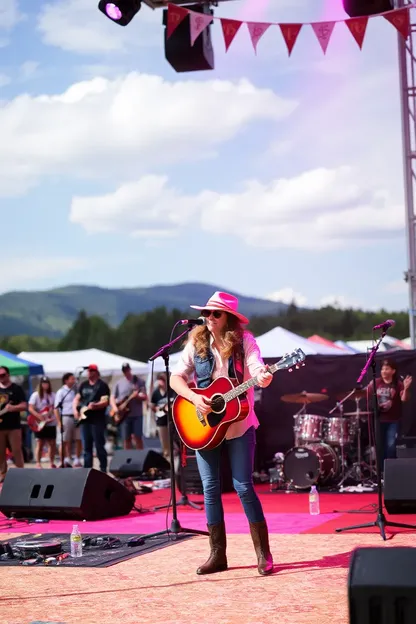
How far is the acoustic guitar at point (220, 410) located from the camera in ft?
20.2

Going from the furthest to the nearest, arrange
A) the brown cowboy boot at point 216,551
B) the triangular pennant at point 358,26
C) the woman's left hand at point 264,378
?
the triangular pennant at point 358,26 → the brown cowboy boot at point 216,551 → the woman's left hand at point 264,378

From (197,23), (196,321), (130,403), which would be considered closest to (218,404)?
(196,321)

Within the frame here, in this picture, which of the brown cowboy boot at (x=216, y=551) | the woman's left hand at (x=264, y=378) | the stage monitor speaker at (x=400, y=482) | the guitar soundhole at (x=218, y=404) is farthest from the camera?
the stage monitor speaker at (x=400, y=482)

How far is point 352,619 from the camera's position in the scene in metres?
3.31

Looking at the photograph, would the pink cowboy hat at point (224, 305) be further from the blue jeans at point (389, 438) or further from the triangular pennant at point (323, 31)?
the triangular pennant at point (323, 31)

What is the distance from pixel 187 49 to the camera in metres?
13.1

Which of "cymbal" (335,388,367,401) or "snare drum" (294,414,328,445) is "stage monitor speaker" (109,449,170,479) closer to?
"snare drum" (294,414,328,445)

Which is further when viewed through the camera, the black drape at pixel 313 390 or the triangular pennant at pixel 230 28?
the black drape at pixel 313 390

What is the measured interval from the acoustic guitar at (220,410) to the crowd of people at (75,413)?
250 inches

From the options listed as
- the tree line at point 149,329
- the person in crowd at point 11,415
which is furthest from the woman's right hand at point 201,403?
the tree line at point 149,329

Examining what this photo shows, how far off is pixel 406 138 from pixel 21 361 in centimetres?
1088

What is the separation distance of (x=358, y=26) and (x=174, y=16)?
2.45 meters

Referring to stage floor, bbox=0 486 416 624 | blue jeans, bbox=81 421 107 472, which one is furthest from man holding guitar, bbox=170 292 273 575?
blue jeans, bbox=81 421 107 472

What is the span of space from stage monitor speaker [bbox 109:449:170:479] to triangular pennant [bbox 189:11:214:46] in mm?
6715
